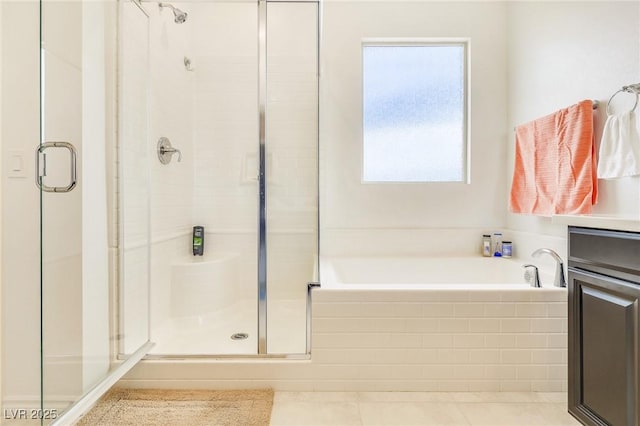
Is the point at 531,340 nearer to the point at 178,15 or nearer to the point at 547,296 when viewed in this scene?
the point at 547,296

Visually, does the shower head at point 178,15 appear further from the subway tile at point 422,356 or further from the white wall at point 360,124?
the subway tile at point 422,356

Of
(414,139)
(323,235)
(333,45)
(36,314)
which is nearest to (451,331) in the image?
(323,235)

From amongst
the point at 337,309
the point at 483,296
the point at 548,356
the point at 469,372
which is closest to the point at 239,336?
the point at 337,309

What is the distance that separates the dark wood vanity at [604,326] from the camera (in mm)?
1037

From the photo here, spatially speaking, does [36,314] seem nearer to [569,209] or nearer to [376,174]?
[376,174]

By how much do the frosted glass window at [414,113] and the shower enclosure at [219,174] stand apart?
0.81m

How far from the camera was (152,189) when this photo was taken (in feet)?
7.23

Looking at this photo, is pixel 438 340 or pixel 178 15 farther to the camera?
pixel 178 15

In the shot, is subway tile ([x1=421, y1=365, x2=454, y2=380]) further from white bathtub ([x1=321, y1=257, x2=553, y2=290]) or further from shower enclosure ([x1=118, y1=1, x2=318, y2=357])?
white bathtub ([x1=321, y1=257, x2=553, y2=290])

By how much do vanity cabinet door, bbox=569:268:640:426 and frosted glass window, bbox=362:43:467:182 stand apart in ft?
5.56

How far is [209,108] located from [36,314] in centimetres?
181

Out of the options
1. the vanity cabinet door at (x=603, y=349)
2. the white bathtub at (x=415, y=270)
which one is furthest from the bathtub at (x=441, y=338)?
the white bathtub at (x=415, y=270)

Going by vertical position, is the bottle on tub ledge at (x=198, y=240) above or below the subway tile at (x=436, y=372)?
above

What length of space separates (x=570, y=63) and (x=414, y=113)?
3.48ft
